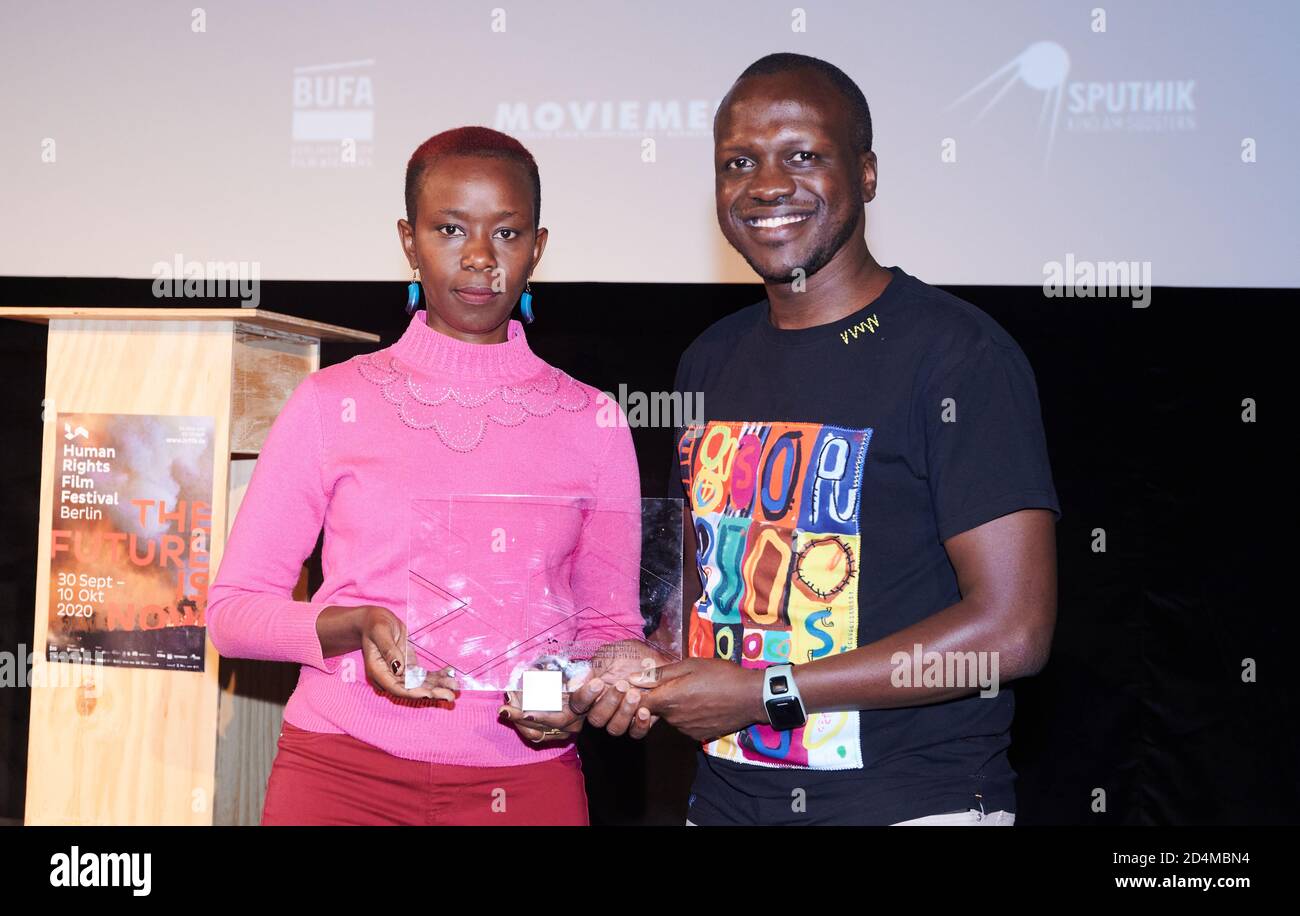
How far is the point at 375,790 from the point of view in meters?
1.69

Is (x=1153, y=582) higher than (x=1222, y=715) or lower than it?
higher

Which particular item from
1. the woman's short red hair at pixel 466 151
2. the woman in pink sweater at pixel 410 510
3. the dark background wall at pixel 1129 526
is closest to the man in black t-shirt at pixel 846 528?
the woman in pink sweater at pixel 410 510

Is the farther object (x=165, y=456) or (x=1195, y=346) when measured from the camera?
(x=1195, y=346)

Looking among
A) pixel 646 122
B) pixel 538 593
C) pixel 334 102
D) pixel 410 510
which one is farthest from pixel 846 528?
pixel 334 102

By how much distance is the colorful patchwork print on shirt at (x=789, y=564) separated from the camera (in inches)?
65.6

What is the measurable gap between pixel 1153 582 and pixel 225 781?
2.53 m

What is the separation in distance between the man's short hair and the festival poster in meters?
1.49

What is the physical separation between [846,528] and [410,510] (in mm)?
679

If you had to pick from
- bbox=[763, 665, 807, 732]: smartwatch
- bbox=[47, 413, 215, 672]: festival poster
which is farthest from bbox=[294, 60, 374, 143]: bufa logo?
bbox=[763, 665, 807, 732]: smartwatch

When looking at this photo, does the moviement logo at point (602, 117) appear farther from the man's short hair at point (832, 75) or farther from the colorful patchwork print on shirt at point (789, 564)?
the colorful patchwork print on shirt at point (789, 564)

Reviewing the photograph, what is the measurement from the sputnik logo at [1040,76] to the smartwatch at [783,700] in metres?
1.89
